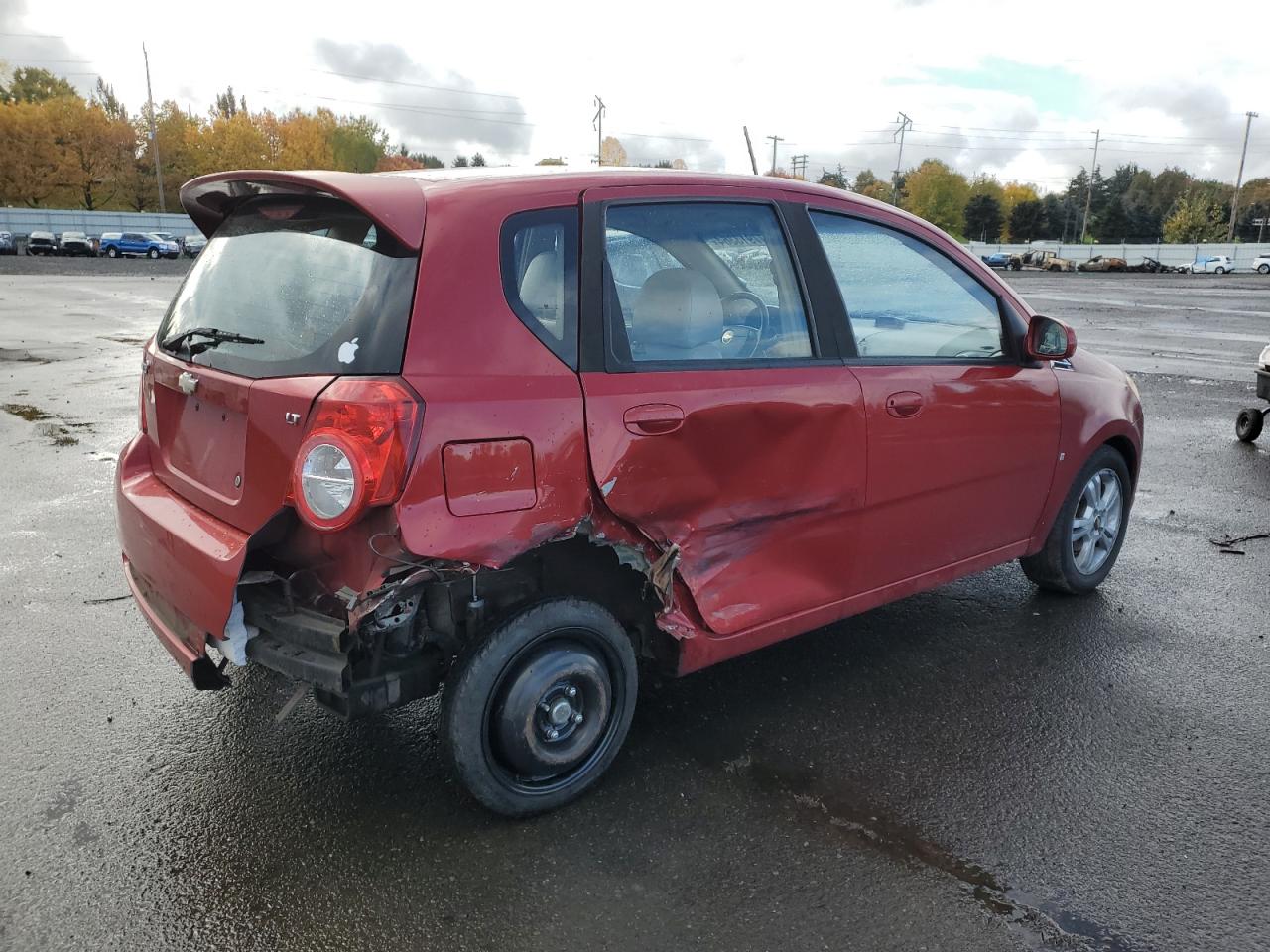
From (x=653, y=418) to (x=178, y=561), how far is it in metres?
1.47

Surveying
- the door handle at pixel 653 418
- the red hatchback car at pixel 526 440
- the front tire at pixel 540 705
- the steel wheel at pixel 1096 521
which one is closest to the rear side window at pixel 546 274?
the red hatchback car at pixel 526 440

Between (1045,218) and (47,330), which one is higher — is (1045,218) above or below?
above

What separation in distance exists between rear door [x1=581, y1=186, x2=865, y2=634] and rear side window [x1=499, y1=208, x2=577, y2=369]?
54mm

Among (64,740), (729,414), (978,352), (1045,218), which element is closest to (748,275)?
(729,414)

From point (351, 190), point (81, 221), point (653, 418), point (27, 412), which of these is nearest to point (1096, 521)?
point (653, 418)

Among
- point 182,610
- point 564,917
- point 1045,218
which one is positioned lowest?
point 564,917

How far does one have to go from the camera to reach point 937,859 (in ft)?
8.89

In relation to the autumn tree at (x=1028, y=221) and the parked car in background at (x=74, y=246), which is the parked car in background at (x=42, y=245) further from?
the autumn tree at (x=1028, y=221)

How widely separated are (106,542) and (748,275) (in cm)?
391

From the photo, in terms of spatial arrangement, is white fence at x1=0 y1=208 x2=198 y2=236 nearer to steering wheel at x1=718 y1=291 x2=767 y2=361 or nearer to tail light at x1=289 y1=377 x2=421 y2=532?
steering wheel at x1=718 y1=291 x2=767 y2=361

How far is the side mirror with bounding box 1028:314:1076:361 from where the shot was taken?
13.1 feet

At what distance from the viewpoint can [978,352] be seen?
12.9 ft

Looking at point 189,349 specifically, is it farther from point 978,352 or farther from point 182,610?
point 978,352

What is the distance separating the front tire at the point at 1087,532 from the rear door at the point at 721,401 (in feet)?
5.06
